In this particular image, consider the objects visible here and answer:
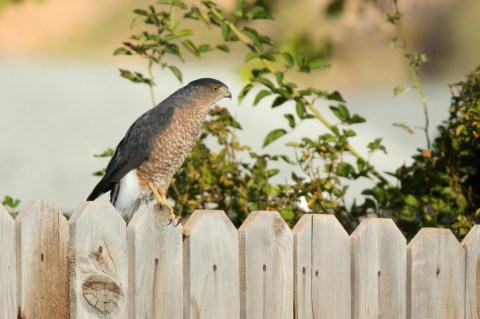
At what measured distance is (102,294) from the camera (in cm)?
365

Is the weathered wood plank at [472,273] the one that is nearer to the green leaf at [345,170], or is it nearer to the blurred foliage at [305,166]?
the blurred foliage at [305,166]

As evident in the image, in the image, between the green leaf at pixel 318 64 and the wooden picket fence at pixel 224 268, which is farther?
the green leaf at pixel 318 64

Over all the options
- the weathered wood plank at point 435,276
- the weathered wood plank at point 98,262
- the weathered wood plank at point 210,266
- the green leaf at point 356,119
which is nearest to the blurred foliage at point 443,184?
the green leaf at point 356,119

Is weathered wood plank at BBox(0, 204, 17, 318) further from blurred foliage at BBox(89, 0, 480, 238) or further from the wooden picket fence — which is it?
blurred foliage at BBox(89, 0, 480, 238)

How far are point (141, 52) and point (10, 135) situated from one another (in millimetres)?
8951

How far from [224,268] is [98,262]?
51cm

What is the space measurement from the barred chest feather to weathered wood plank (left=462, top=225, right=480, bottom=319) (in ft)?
6.09

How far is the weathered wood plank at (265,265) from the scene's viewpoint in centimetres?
393

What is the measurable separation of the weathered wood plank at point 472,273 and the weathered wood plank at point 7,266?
75.6 inches

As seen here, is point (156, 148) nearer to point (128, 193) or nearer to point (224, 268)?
point (128, 193)

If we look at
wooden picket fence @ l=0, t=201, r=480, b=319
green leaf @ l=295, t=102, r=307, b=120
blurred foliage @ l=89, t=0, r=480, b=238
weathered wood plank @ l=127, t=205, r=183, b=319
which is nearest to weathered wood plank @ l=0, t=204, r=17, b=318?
wooden picket fence @ l=0, t=201, r=480, b=319

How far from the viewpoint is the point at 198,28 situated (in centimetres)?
2630

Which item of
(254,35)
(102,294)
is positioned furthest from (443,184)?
(102,294)

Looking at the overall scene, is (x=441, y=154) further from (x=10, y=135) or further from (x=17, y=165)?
(x=10, y=135)
